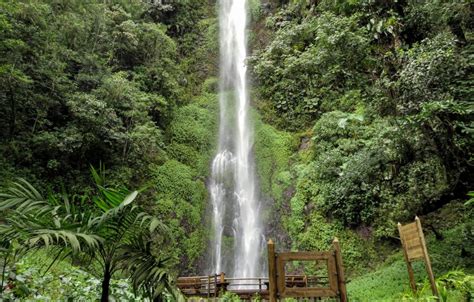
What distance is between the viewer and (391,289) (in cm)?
779

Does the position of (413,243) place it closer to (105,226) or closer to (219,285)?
(105,226)

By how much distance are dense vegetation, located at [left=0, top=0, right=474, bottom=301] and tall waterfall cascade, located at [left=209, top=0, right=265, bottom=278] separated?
598mm

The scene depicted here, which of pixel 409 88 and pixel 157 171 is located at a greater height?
pixel 157 171

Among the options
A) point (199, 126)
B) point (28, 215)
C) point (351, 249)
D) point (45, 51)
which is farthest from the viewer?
point (199, 126)

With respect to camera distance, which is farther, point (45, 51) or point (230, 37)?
point (230, 37)

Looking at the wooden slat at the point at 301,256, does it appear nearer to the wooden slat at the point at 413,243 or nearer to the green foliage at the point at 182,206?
the wooden slat at the point at 413,243

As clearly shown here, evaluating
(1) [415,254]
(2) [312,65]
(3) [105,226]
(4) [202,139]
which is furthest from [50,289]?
(4) [202,139]

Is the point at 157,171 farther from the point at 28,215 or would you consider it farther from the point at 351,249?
the point at 28,215

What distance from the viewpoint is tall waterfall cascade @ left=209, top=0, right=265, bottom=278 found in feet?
45.6

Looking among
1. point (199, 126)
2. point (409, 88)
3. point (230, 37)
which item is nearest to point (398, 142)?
point (409, 88)

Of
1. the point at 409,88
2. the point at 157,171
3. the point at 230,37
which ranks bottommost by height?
the point at 409,88

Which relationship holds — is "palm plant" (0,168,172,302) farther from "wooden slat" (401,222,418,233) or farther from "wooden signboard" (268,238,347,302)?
"wooden slat" (401,222,418,233)

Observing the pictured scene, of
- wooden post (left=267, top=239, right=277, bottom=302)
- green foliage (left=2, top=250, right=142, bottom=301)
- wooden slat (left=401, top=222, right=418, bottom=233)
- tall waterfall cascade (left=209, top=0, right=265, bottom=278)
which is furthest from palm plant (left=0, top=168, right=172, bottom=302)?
tall waterfall cascade (left=209, top=0, right=265, bottom=278)

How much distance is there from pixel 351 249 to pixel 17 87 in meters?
12.9
